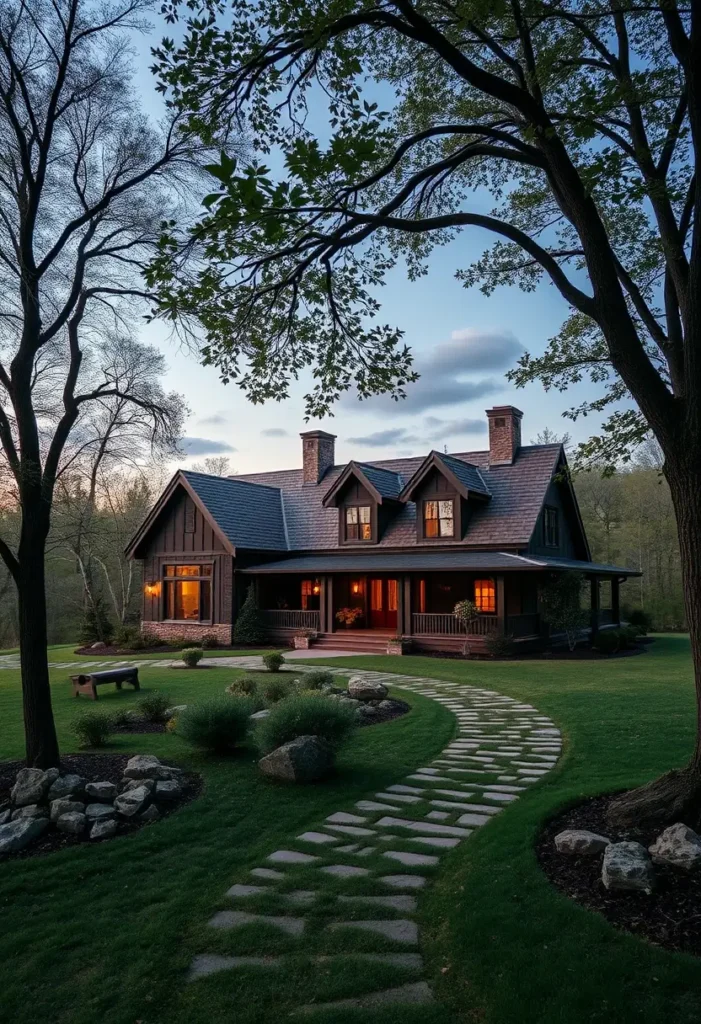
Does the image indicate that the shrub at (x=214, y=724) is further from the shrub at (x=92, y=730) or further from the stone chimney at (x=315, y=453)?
the stone chimney at (x=315, y=453)

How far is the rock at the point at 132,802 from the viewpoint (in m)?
5.96

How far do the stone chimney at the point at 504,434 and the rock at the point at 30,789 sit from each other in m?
20.9

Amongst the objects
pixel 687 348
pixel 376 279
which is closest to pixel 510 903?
pixel 687 348

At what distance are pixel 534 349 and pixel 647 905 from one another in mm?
7386

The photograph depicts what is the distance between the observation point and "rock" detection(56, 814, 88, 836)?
5.68 metres

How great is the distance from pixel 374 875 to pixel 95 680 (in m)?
10.3

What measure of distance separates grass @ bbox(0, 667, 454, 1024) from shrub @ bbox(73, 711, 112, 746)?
1405 millimetres

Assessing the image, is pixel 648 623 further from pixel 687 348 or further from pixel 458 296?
pixel 687 348

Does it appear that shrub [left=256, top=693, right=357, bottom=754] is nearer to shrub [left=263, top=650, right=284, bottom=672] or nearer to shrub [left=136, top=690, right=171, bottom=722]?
shrub [left=136, top=690, right=171, bottom=722]

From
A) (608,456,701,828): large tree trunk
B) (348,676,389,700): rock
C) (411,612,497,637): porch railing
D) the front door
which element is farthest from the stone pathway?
the front door

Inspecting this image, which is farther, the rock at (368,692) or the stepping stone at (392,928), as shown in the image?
the rock at (368,692)

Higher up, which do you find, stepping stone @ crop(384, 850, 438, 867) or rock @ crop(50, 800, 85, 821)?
rock @ crop(50, 800, 85, 821)

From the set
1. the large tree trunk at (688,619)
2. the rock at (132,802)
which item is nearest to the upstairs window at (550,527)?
the large tree trunk at (688,619)

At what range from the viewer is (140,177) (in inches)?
309
